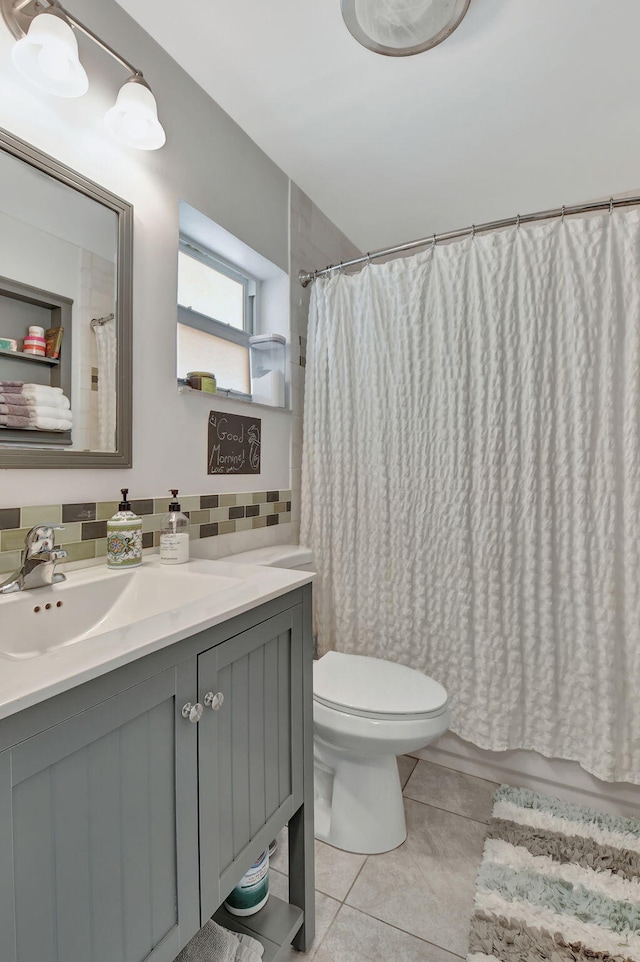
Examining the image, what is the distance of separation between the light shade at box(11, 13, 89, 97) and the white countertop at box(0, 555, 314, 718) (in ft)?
3.51

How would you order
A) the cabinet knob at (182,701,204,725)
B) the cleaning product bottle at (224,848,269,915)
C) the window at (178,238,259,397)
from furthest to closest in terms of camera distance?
the window at (178,238,259,397), the cleaning product bottle at (224,848,269,915), the cabinet knob at (182,701,204,725)

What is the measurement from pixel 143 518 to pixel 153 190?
942 millimetres

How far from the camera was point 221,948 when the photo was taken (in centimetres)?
104

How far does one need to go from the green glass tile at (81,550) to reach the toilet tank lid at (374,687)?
77 cm

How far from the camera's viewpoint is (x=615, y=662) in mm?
1491

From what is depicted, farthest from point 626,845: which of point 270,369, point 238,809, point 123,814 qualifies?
point 270,369

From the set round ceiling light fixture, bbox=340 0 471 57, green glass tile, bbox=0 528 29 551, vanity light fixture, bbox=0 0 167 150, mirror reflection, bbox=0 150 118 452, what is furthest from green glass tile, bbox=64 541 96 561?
round ceiling light fixture, bbox=340 0 471 57

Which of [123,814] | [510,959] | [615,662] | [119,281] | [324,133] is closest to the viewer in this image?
[123,814]

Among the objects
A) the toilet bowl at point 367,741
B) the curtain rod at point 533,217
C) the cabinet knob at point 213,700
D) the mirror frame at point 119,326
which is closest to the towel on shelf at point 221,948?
the toilet bowl at point 367,741

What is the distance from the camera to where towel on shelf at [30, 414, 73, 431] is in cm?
104

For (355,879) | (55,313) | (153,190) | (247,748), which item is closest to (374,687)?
(355,879)

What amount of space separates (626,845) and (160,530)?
1.69 m

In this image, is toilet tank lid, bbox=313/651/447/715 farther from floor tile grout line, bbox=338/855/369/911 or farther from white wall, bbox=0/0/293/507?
white wall, bbox=0/0/293/507

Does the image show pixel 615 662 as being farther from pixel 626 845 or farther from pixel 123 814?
pixel 123 814
